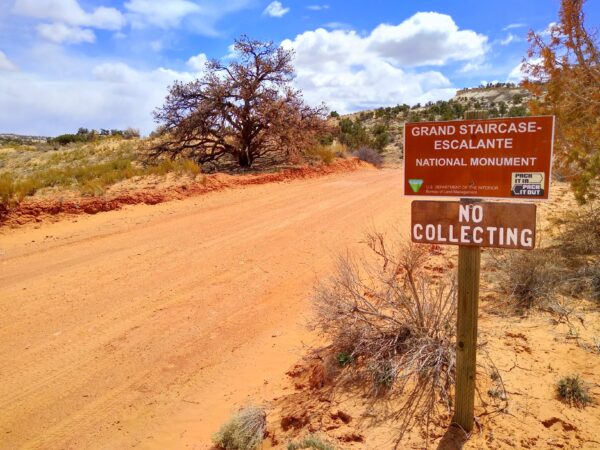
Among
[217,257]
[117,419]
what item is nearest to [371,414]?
[117,419]

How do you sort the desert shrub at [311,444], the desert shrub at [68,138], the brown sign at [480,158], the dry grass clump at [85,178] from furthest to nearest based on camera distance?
the desert shrub at [68,138], the dry grass clump at [85,178], the desert shrub at [311,444], the brown sign at [480,158]

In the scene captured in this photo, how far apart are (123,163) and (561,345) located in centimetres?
1568

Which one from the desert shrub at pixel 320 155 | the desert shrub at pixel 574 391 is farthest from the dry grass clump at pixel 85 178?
the desert shrub at pixel 574 391

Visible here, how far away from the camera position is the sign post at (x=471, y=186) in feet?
9.44

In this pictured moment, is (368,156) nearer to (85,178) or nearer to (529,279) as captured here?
(85,178)

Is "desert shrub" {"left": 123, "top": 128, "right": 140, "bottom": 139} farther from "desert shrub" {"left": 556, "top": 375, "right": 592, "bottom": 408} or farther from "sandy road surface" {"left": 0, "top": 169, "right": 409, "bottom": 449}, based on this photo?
"desert shrub" {"left": 556, "top": 375, "right": 592, "bottom": 408}

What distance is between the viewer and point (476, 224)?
10.1 ft

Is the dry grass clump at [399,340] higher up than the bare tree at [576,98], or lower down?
lower down

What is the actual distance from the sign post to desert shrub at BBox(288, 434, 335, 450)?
96 cm

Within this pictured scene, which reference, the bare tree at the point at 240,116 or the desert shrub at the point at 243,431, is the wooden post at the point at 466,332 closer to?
the desert shrub at the point at 243,431

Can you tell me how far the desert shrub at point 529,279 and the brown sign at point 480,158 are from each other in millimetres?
2725

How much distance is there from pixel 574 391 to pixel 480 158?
2082 millimetres

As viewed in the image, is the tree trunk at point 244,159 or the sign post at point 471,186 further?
the tree trunk at point 244,159

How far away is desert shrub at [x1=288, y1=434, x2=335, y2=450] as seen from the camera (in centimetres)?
332
